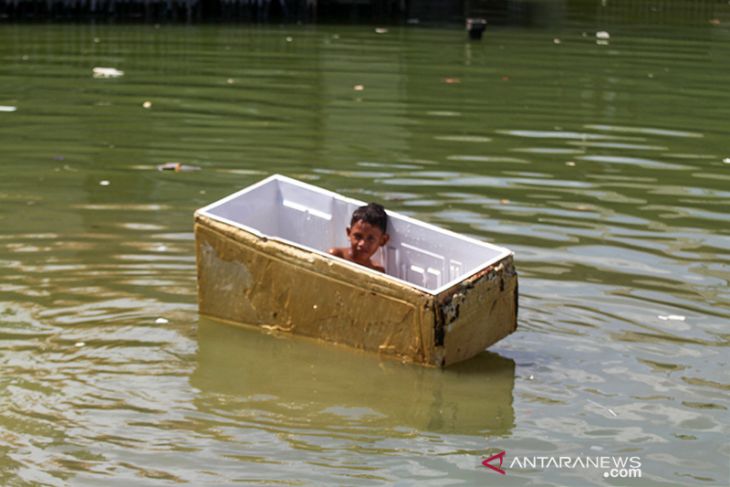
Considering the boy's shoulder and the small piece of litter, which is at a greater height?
the boy's shoulder

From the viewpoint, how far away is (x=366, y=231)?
8.23 metres

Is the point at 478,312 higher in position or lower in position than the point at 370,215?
lower

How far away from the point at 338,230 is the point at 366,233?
703mm

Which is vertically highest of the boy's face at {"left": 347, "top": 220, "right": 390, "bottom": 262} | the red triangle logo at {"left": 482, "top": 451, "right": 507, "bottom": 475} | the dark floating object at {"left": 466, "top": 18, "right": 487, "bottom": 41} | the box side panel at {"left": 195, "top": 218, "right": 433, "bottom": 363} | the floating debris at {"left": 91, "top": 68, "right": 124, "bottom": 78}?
the dark floating object at {"left": 466, "top": 18, "right": 487, "bottom": 41}

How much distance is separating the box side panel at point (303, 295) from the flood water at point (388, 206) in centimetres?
12

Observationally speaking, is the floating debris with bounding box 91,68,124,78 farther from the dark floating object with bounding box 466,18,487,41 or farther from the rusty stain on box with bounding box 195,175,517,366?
the rusty stain on box with bounding box 195,175,517,366

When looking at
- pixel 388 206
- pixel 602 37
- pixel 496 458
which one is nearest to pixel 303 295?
pixel 496 458

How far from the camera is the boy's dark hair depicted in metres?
8.23

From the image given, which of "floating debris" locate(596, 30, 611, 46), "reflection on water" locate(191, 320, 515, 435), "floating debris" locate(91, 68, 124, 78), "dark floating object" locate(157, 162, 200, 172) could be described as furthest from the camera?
"floating debris" locate(596, 30, 611, 46)

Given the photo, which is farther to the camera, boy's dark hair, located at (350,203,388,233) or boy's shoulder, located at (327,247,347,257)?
boy's shoulder, located at (327,247,347,257)

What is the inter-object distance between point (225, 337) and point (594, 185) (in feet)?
15.0

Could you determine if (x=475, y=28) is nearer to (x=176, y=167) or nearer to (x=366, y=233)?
(x=176, y=167)

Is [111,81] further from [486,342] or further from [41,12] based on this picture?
[486,342]

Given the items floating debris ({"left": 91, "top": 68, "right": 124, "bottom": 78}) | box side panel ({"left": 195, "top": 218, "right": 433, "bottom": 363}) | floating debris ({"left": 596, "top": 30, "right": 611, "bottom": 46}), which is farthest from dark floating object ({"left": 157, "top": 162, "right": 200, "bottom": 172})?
floating debris ({"left": 596, "top": 30, "right": 611, "bottom": 46})
